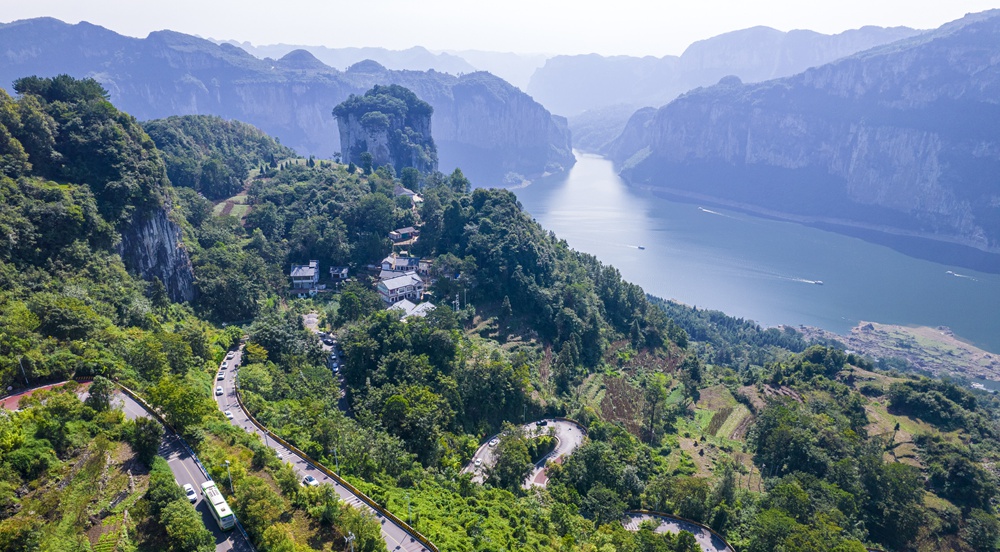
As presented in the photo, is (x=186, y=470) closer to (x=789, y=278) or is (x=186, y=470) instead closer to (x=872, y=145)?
(x=789, y=278)

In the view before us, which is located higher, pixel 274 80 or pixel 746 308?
pixel 274 80

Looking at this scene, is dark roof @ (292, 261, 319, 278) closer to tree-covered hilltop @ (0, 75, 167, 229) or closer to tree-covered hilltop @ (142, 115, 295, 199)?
tree-covered hilltop @ (0, 75, 167, 229)

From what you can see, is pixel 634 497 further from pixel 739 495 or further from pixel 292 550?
pixel 292 550

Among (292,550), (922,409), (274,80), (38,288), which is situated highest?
(274,80)

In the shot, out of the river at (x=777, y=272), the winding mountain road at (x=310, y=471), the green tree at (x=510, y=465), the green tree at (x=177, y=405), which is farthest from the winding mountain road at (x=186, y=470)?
the river at (x=777, y=272)

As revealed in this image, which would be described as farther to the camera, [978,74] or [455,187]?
[978,74]

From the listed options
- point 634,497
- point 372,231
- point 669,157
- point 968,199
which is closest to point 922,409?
point 634,497
